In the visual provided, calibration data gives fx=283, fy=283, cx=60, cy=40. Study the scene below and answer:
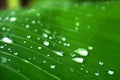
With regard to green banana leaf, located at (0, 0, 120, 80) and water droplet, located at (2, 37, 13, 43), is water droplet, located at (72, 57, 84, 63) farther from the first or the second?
water droplet, located at (2, 37, 13, 43)

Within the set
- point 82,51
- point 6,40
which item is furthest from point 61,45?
point 6,40

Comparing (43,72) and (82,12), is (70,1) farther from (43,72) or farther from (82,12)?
(43,72)

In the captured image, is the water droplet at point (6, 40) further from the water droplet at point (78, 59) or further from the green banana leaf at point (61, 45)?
the water droplet at point (78, 59)

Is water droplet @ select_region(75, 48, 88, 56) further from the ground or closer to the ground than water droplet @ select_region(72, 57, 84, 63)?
further from the ground

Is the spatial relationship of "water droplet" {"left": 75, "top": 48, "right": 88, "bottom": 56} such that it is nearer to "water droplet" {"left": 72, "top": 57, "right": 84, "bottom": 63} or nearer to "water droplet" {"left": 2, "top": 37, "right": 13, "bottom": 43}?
"water droplet" {"left": 72, "top": 57, "right": 84, "bottom": 63}

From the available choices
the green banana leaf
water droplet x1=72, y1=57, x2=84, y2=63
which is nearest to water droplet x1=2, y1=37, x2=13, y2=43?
the green banana leaf

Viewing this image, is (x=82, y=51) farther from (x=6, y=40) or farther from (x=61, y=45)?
(x=6, y=40)

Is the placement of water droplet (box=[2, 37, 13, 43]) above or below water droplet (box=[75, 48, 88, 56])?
below

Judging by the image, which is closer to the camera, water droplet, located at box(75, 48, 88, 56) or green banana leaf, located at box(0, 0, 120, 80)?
green banana leaf, located at box(0, 0, 120, 80)

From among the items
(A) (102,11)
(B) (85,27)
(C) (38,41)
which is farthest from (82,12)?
(C) (38,41)
